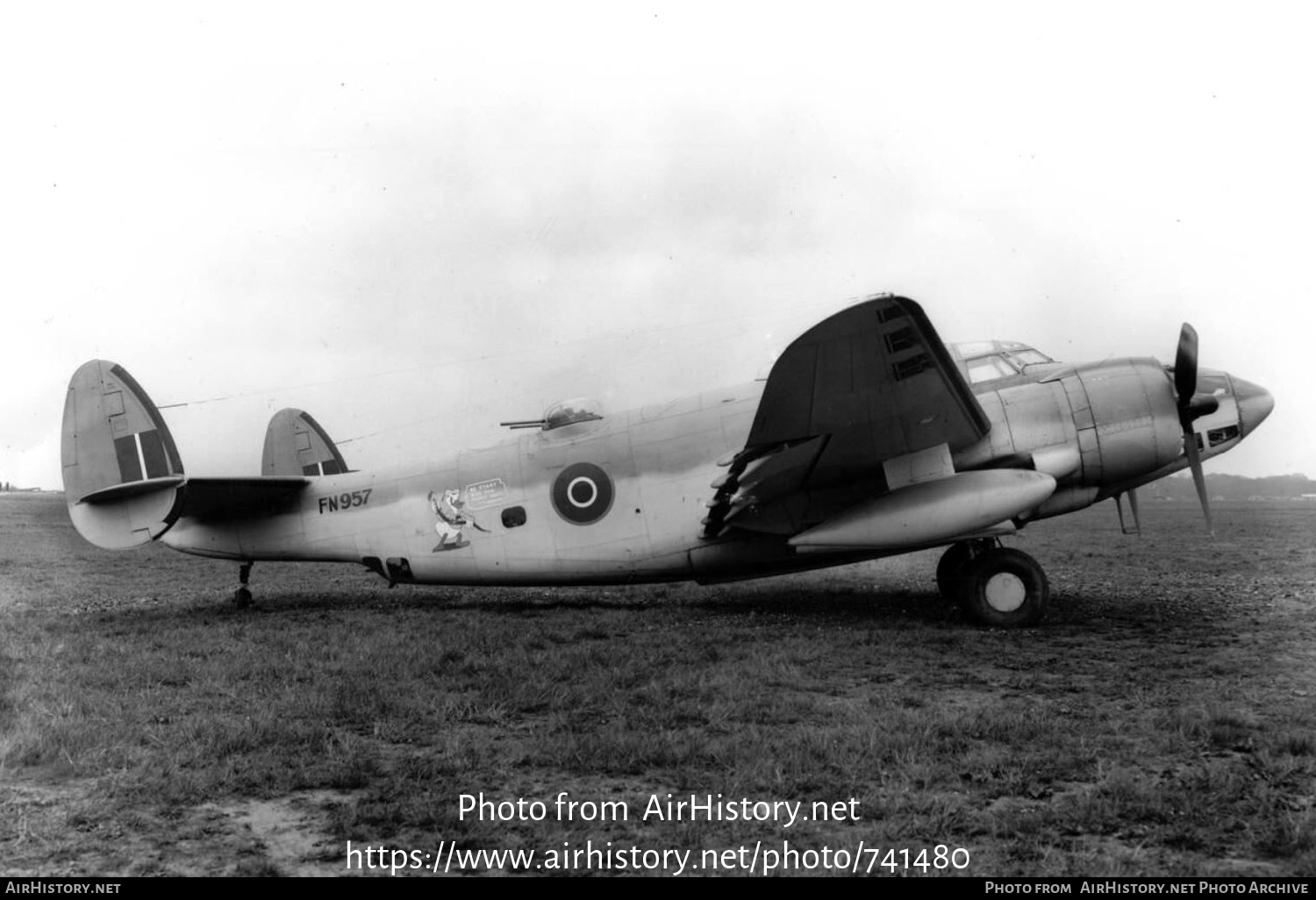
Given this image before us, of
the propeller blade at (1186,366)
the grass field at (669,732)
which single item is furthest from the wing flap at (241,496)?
the propeller blade at (1186,366)

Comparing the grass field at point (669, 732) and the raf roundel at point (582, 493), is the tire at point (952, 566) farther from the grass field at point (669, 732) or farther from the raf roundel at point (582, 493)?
the raf roundel at point (582, 493)

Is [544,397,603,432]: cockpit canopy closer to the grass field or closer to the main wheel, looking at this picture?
the grass field

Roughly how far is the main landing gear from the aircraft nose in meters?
2.47

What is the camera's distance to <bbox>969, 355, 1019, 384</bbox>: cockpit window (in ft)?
26.2

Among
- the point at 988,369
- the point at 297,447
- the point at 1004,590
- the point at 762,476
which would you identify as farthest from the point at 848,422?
the point at 297,447

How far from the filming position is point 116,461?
8508 millimetres

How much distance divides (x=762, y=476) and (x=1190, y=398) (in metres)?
3.92

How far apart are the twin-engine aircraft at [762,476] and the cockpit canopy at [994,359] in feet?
0.08

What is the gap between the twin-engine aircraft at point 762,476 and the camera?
23.1 feet

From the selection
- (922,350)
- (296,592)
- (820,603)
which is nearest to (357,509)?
(296,592)

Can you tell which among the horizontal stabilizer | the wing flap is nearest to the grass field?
the wing flap

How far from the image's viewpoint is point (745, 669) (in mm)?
5852

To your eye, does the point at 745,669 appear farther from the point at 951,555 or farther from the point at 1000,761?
the point at 951,555

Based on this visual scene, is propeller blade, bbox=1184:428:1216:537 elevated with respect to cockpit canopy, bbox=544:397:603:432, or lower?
lower
